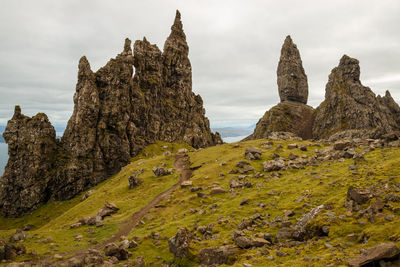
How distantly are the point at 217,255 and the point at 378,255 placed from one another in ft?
43.3

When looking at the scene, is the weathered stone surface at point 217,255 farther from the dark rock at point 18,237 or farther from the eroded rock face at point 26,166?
the eroded rock face at point 26,166

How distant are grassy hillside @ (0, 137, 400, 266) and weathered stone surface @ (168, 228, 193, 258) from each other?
0.67 m

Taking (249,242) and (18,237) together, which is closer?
(249,242)

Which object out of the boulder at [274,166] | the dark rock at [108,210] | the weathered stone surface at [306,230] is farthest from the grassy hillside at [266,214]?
the boulder at [274,166]

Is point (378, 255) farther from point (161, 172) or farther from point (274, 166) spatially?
point (161, 172)

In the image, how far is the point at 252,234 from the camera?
2650 centimetres

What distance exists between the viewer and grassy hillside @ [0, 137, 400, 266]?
1903 centimetres

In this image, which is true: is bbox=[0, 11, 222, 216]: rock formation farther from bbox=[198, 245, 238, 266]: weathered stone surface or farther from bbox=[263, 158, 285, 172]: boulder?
bbox=[198, 245, 238, 266]: weathered stone surface

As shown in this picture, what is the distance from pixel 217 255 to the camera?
2302cm

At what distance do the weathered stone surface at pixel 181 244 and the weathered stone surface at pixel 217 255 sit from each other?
2.15m

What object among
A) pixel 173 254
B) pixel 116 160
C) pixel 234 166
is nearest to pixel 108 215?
pixel 173 254

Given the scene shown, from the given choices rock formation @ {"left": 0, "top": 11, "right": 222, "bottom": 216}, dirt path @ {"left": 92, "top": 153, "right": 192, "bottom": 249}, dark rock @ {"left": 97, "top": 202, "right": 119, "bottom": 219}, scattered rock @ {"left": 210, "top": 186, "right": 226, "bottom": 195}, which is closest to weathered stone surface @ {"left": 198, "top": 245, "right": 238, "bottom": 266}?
dirt path @ {"left": 92, "top": 153, "right": 192, "bottom": 249}

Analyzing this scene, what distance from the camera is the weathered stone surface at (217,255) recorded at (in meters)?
22.4

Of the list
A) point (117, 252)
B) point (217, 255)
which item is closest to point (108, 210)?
point (117, 252)
